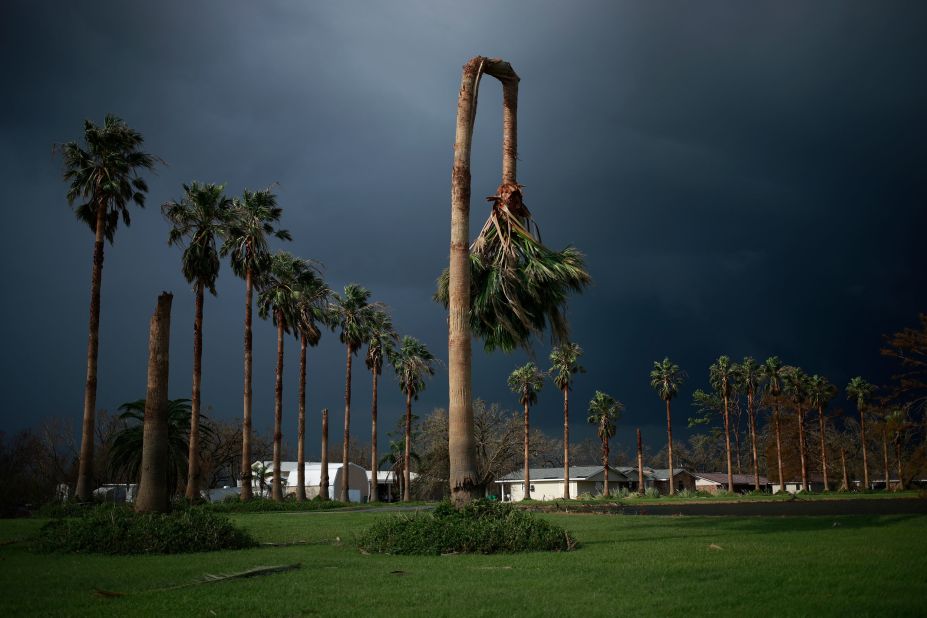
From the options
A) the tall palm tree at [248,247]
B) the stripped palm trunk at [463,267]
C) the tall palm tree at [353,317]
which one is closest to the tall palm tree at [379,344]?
the tall palm tree at [353,317]

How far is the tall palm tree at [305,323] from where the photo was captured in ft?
164

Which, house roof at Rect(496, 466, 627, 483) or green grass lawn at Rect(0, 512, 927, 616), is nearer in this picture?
green grass lawn at Rect(0, 512, 927, 616)

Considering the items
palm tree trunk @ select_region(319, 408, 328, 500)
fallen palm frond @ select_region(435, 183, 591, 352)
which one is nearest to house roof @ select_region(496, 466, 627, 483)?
palm tree trunk @ select_region(319, 408, 328, 500)

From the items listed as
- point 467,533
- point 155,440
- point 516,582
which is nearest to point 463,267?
point 467,533

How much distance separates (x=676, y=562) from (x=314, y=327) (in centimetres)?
4340

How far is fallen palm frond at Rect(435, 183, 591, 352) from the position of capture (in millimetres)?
15914

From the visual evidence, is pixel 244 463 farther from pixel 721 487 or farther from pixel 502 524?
pixel 721 487

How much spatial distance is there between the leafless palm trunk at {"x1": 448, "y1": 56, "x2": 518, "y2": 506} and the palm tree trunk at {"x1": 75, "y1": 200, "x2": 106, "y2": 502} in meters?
22.3

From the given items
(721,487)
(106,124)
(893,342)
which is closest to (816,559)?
(893,342)

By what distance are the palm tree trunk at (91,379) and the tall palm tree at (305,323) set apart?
1750cm

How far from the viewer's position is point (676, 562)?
38.0 feet

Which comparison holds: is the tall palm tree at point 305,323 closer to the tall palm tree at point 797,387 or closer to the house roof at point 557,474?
the house roof at point 557,474

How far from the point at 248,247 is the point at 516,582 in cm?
3797

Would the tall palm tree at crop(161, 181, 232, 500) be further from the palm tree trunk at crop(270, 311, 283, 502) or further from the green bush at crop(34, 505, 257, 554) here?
the green bush at crop(34, 505, 257, 554)
